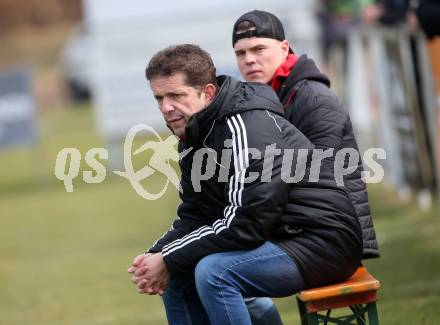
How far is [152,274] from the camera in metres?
5.80

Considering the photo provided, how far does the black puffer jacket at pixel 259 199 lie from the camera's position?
552cm

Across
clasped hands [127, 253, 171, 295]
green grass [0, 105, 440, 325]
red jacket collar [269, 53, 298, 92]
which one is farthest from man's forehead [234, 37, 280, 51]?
green grass [0, 105, 440, 325]

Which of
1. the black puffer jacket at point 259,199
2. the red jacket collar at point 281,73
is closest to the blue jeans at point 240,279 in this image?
the black puffer jacket at point 259,199

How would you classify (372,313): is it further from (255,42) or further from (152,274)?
(255,42)

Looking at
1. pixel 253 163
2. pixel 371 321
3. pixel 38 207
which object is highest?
pixel 253 163

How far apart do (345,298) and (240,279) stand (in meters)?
0.54

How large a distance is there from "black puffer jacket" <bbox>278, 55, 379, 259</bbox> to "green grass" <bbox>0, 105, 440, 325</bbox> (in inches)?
54.1

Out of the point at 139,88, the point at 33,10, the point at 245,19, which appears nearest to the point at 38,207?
the point at 139,88

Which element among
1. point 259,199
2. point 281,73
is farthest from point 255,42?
point 259,199

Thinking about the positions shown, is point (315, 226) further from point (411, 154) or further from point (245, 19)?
point (411, 154)

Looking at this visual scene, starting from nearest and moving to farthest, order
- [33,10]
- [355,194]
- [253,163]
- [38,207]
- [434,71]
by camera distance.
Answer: [253,163], [355,194], [434,71], [38,207], [33,10]

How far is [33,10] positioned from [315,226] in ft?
167

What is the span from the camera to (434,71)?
10.6 metres

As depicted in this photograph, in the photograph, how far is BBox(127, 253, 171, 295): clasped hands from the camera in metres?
5.80
